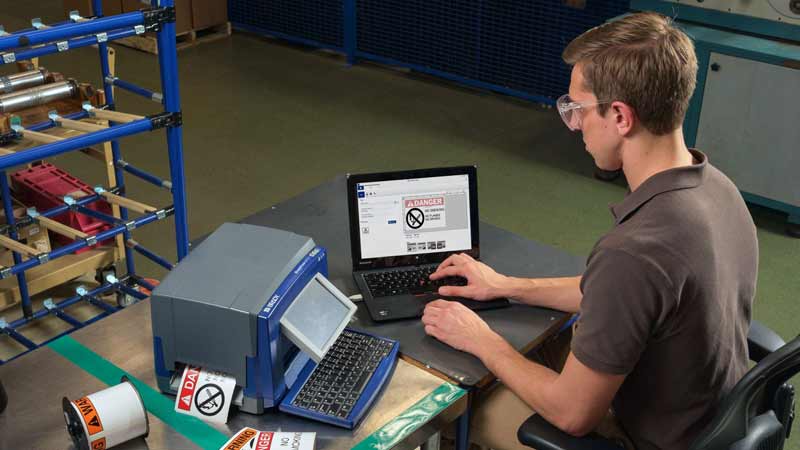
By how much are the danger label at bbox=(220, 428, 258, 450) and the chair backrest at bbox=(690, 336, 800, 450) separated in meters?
0.87

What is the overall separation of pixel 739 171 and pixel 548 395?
3.00 meters

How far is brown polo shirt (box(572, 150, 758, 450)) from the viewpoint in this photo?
168 centimetres

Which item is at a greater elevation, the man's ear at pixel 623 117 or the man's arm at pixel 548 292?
the man's ear at pixel 623 117

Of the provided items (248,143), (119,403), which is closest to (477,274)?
(119,403)

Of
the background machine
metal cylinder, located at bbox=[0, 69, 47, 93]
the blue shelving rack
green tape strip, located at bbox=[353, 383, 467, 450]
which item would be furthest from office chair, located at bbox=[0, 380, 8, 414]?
the background machine

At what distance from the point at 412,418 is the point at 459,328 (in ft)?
0.96

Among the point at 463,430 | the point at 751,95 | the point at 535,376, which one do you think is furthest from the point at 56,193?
the point at 751,95

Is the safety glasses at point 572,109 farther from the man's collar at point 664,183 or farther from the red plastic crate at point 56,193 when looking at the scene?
the red plastic crate at point 56,193

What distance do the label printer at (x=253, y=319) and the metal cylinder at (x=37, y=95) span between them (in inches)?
53.5

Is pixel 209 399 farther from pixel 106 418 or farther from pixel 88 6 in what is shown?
pixel 88 6

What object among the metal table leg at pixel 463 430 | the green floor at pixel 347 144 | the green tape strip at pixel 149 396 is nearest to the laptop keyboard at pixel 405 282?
the metal table leg at pixel 463 430

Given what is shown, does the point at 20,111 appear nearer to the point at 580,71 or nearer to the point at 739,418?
the point at 580,71

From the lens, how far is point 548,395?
1858mm

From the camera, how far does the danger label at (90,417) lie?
5.58 ft
